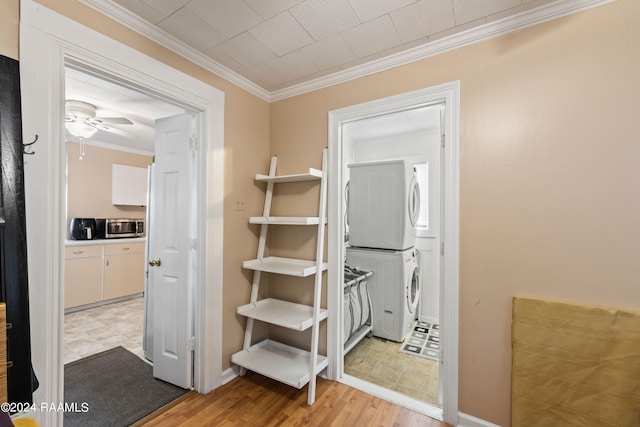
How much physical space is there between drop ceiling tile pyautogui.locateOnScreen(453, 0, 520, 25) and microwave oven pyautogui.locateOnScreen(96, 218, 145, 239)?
506cm

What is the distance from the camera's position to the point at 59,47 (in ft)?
4.26

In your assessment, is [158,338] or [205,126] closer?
[205,126]

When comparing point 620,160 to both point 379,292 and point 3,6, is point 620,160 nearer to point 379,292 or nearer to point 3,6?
point 379,292

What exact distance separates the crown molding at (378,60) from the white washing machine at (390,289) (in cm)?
187

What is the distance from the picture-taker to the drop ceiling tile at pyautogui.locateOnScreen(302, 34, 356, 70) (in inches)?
70.2

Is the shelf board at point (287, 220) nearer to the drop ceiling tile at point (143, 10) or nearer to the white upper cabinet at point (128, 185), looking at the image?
the drop ceiling tile at point (143, 10)

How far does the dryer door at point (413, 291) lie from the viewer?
3070 mm

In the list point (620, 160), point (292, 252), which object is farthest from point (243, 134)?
point (620, 160)

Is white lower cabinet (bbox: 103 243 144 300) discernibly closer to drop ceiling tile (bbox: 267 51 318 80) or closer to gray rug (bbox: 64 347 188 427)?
gray rug (bbox: 64 347 188 427)

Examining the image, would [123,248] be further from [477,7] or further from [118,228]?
[477,7]

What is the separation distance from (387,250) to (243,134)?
6.45 ft

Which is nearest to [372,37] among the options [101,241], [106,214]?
[101,241]

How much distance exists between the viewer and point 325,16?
1.54 m

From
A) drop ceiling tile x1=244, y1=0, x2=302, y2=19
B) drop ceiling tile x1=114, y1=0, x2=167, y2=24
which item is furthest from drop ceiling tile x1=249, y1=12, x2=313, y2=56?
drop ceiling tile x1=114, y1=0, x2=167, y2=24
